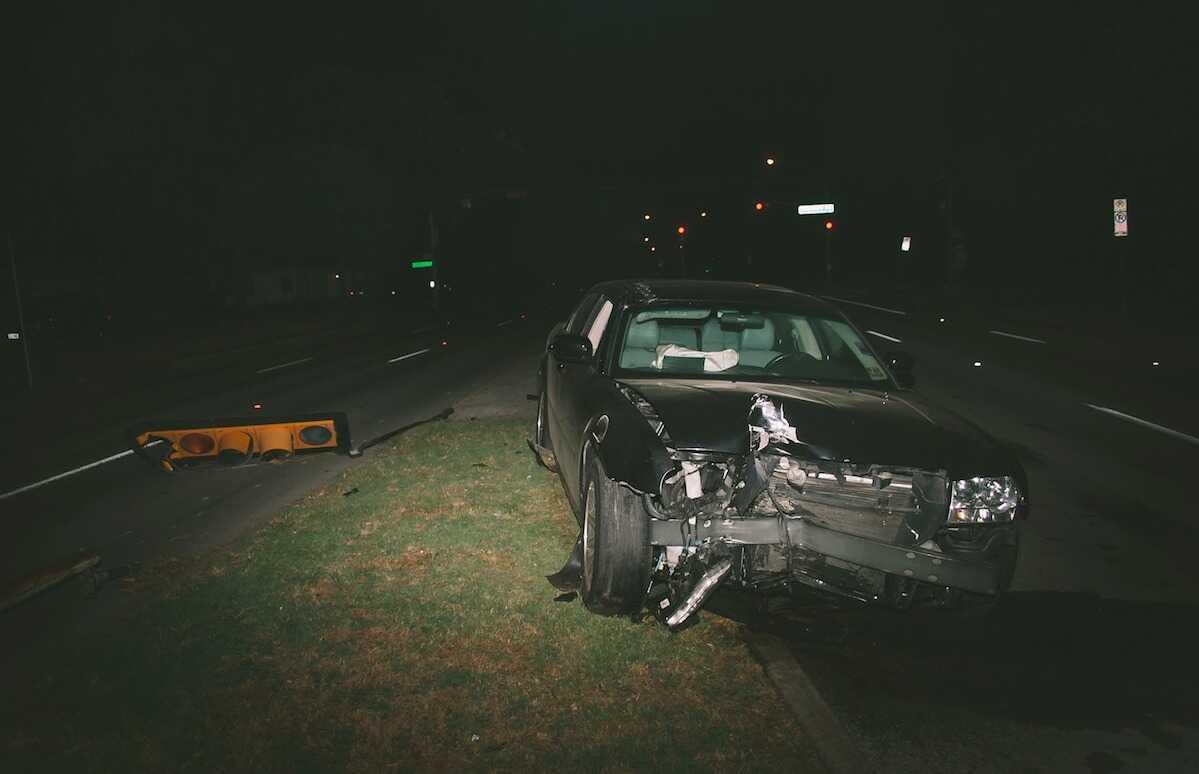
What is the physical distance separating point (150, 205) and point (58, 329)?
10577mm

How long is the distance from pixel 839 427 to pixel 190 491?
6283 millimetres

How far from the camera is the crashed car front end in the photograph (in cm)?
430

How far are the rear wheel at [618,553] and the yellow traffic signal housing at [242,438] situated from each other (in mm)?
4672

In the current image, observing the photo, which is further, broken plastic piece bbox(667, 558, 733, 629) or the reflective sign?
the reflective sign

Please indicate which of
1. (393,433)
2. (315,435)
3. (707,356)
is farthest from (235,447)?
(707,356)

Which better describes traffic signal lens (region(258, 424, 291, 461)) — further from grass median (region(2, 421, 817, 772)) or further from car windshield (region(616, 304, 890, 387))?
car windshield (region(616, 304, 890, 387))

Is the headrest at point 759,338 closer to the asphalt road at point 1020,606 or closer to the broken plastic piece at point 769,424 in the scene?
the broken plastic piece at point 769,424

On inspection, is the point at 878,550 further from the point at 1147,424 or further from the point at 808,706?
the point at 1147,424

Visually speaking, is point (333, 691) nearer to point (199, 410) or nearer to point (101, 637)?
point (101, 637)

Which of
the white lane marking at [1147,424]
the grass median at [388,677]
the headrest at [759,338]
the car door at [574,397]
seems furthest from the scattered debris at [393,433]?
the white lane marking at [1147,424]

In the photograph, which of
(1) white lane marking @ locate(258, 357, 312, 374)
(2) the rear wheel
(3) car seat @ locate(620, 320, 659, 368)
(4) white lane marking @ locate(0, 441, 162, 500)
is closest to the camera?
(2) the rear wheel

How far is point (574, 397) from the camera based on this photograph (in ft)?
20.1

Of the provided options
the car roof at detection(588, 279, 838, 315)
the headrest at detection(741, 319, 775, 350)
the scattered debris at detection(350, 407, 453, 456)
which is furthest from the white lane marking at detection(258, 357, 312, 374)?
the headrest at detection(741, 319, 775, 350)

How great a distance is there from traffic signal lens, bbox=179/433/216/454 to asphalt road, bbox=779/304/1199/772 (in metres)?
6.01
